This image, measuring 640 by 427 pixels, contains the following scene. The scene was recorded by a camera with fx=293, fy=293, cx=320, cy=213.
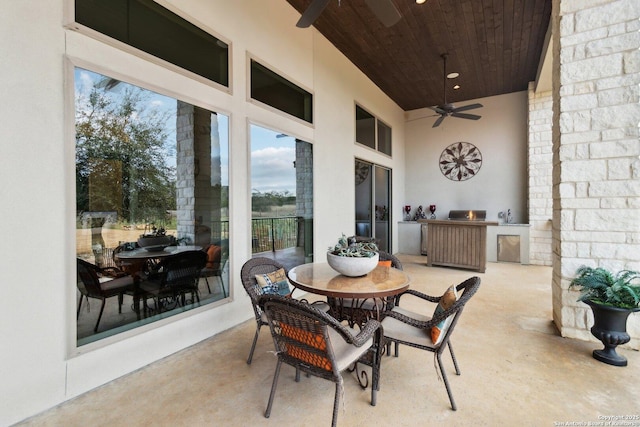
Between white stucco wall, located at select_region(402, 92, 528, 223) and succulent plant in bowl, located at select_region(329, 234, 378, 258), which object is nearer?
succulent plant in bowl, located at select_region(329, 234, 378, 258)

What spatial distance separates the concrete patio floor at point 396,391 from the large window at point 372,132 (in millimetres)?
4255

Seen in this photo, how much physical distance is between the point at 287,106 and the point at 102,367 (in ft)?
11.0

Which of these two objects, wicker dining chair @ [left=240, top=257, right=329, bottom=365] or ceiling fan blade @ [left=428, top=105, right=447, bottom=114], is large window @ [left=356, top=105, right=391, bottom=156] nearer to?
ceiling fan blade @ [left=428, top=105, right=447, bottom=114]

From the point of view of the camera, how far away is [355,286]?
206 centimetres

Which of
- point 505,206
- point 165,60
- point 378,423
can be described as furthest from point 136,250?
point 505,206

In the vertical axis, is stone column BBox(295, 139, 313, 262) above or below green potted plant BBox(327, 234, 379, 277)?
above

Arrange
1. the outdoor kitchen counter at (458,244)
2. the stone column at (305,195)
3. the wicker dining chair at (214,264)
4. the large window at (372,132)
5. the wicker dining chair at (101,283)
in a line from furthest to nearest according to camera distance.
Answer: the large window at (372,132) < the outdoor kitchen counter at (458,244) < the stone column at (305,195) < the wicker dining chair at (214,264) < the wicker dining chair at (101,283)

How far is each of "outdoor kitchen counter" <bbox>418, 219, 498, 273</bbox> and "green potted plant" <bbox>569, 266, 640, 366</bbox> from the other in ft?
9.59

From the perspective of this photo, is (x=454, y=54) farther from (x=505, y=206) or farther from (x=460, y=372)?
(x=460, y=372)

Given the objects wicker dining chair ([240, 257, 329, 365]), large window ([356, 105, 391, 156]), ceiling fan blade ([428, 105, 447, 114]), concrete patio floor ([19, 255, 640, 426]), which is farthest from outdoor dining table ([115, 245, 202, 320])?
ceiling fan blade ([428, 105, 447, 114])

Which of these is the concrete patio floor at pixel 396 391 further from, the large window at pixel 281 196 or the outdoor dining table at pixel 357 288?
A: the large window at pixel 281 196

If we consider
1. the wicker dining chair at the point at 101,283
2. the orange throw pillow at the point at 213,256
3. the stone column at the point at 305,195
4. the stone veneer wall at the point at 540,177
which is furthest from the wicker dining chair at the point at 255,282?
A: the stone veneer wall at the point at 540,177

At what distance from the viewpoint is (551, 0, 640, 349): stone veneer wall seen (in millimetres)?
2609

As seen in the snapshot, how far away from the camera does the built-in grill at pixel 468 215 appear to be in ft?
23.7
